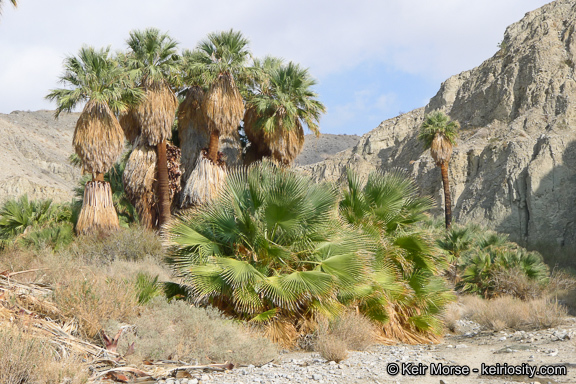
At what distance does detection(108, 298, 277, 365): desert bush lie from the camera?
7.71 metres

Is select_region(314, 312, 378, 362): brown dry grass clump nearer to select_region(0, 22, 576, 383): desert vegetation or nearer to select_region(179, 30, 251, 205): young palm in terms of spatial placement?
select_region(0, 22, 576, 383): desert vegetation

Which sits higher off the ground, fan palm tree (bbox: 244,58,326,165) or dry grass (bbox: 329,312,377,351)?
fan palm tree (bbox: 244,58,326,165)

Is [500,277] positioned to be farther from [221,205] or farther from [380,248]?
[221,205]

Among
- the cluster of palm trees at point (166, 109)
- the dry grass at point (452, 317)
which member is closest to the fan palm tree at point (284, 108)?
the cluster of palm trees at point (166, 109)

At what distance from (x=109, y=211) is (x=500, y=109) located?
39.1 m

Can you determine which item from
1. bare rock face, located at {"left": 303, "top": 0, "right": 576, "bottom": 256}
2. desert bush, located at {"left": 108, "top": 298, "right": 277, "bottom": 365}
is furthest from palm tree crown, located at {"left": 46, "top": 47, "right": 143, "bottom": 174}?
bare rock face, located at {"left": 303, "top": 0, "right": 576, "bottom": 256}

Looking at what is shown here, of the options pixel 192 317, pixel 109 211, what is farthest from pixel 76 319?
pixel 109 211

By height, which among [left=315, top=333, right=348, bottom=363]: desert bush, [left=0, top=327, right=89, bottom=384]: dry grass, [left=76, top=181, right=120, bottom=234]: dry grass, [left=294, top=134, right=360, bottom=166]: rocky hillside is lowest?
[left=315, top=333, right=348, bottom=363]: desert bush

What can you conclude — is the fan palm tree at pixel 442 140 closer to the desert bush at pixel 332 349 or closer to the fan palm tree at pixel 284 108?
the fan palm tree at pixel 284 108

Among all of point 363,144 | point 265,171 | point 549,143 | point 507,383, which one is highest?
point 363,144

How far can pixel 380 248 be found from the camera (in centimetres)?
1159

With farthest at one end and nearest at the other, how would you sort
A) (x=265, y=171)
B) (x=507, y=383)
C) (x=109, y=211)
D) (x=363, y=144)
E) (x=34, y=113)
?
(x=34, y=113), (x=363, y=144), (x=109, y=211), (x=265, y=171), (x=507, y=383)


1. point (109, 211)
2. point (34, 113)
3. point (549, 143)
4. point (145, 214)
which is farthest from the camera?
point (34, 113)

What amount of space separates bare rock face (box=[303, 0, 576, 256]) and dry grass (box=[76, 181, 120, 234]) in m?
27.2
